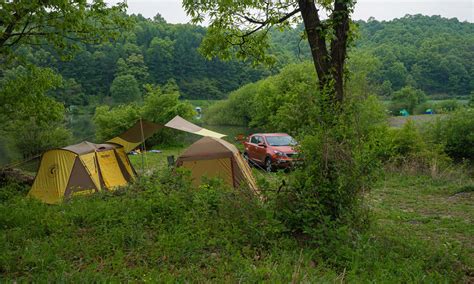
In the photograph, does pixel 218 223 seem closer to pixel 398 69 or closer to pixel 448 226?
pixel 448 226

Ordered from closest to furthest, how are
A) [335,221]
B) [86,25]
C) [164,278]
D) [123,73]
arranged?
1. [164,278]
2. [335,221]
3. [86,25]
4. [123,73]

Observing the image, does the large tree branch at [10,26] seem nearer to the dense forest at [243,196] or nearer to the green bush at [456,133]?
the dense forest at [243,196]

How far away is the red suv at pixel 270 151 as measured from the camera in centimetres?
1494

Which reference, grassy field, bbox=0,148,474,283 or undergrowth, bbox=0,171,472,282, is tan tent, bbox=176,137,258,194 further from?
undergrowth, bbox=0,171,472,282

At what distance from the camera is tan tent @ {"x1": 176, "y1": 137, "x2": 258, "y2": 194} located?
405 inches

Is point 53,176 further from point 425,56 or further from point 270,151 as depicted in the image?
point 425,56

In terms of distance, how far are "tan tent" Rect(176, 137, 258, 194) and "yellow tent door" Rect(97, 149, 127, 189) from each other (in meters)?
2.10

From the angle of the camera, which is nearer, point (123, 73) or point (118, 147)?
point (118, 147)

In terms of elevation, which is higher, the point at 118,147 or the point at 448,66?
the point at 448,66

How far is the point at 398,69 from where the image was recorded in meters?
54.8

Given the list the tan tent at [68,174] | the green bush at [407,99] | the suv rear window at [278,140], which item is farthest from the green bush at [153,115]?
the green bush at [407,99]

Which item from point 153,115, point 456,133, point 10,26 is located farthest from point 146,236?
point 153,115

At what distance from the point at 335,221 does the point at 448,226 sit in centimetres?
326

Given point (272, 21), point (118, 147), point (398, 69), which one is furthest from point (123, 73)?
point (272, 21)
